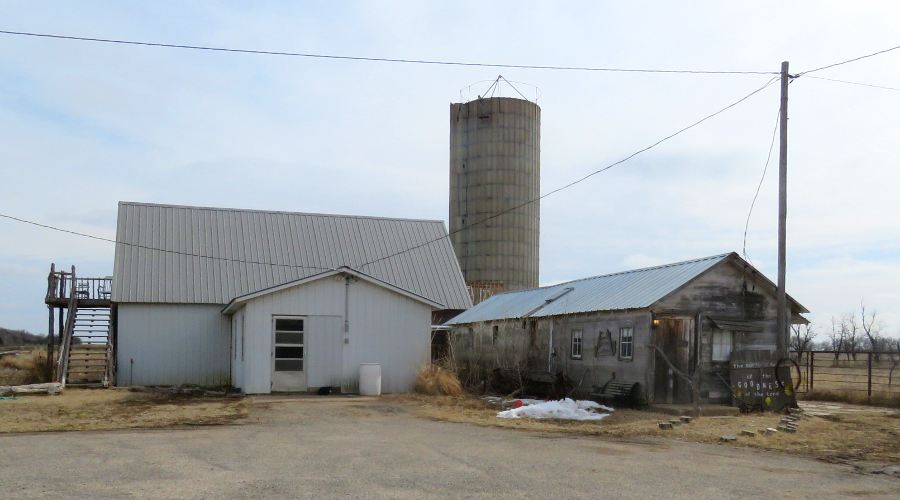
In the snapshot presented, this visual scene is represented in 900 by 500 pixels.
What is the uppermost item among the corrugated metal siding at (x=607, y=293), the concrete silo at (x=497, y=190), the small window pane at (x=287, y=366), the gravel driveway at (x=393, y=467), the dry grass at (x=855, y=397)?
the concrete silo at (x=497, y=190)

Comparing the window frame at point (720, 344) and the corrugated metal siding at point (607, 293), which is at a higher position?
the corrugated metal siding at point (607, 293)

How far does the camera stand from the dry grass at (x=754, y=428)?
13812 millimetres

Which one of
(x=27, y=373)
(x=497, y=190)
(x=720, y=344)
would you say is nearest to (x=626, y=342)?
(x=720, y=344)

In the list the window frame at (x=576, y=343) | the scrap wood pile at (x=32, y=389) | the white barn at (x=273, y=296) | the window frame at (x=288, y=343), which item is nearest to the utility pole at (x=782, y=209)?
the window frame at (x=576, y=343)

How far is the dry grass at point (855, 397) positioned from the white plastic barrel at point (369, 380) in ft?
42.1

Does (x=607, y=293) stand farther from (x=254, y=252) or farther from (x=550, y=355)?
(x=254, y=252)

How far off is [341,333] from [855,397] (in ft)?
49.1

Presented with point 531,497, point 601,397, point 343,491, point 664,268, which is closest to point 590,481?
point 531,497

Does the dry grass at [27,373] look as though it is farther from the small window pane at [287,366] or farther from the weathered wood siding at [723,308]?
the weathered wood siding at [723,308]

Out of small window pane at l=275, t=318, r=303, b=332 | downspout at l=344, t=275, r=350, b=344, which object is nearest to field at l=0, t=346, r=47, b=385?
small window pane at l=275, t=318, r=303, b=332

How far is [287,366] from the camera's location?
79.3ft

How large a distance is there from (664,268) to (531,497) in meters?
15.3

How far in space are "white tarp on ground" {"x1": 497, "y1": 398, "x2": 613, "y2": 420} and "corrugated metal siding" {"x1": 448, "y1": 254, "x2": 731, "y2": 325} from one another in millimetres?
2900

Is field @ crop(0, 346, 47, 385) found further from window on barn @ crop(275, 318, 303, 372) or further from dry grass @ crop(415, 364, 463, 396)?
dry grass @ crop(415, 364, 463, 396)
